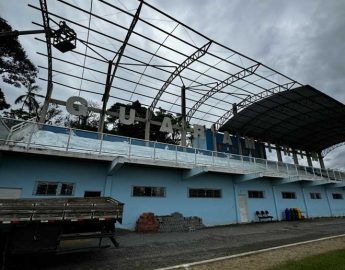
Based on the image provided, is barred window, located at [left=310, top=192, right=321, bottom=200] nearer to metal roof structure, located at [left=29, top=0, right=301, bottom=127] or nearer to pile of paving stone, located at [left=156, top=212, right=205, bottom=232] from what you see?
metal roof structure, located at [left=29, top=0, right=301, bottom=127]

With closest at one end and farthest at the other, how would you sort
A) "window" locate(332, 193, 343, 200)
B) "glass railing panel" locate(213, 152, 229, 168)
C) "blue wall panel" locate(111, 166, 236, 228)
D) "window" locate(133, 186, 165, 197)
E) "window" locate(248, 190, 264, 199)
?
1. "blue wall panel" locate(111, 166, 236, 228)
2. "window" locate(133, 186, 165, 197)
3. "glass railing panel" locate(213, 152, 229, 168)
4. "window" locate(248, 190, 264, 199)
5. "window" locate(332, 193, 343, 200)

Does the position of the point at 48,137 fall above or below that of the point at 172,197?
above

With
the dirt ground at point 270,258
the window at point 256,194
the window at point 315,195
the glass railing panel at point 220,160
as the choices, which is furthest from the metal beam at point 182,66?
the window at point 315,195

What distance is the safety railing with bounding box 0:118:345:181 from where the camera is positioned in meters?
11.5

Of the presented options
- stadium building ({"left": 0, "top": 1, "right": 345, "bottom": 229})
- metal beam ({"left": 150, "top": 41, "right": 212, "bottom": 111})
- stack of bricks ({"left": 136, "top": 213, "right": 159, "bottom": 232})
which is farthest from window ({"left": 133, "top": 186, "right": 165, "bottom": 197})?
metal beam ({"left": 150, "top": 41, "right": 212, "bottom": 111})

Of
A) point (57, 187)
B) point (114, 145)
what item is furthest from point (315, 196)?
point (57, 187)

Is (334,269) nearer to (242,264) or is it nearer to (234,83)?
(242,264)

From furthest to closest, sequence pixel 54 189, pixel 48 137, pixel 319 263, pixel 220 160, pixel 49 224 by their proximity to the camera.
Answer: pixel 220 160 < pixel 54 189 < pixel 48 137 < pixel 49 224 < pixel 319 263

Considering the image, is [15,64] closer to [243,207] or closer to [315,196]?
[243,207]

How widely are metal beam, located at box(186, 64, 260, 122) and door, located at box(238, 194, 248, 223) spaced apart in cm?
1148

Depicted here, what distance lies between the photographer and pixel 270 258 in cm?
718

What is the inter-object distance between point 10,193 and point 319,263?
13210mm

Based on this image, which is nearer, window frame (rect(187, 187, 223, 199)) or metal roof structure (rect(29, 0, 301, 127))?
metal roof structure (rect(29, 0, 301, 127))

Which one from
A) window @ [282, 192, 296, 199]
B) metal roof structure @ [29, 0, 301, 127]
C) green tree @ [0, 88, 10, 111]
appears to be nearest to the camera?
metal roof structure @ [29, 0, 301, 127]
